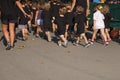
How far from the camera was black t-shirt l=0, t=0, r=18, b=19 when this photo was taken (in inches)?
466

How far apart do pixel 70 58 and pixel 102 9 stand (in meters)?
3.29

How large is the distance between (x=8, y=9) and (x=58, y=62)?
252cm

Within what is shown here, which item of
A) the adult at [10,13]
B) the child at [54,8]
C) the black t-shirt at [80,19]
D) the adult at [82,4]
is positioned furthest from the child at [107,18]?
the adult at [10,13]

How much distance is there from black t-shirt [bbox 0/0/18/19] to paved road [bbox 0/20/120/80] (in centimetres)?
103

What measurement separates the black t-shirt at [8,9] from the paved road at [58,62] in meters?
1.03

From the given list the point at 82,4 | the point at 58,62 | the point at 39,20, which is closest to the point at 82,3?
the point at 82,4

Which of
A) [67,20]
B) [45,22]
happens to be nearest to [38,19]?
[45,22]

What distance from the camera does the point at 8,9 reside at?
38.9 ft

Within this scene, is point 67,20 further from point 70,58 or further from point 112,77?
point 112,77

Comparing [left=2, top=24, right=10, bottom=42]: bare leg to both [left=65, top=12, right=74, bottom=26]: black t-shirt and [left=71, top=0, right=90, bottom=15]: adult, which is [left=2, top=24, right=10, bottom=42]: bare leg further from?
[left=71, top=0, right=90, bottom=15]: adult

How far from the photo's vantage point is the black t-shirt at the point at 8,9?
1183cm

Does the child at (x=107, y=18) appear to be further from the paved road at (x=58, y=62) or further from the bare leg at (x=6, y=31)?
the bare leg at (x=6, y=31)

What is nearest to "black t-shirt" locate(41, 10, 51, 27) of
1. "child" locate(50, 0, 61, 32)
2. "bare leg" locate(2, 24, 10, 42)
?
"child" locate(50, 0, 61, 32)

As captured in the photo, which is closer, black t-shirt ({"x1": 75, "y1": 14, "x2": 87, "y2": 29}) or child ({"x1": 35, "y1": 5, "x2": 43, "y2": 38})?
black t-shirt ({"x1": 75, "y1": 14, "x2": 87, "y2": 29})
